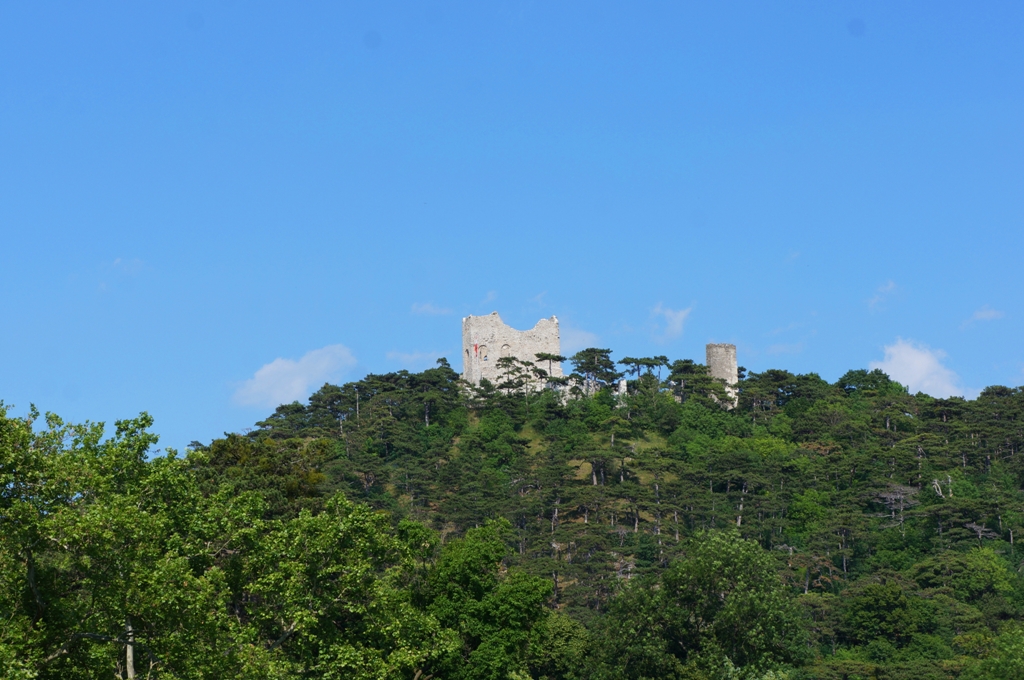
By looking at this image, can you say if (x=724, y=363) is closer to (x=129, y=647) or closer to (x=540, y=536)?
(x=540, y=536)

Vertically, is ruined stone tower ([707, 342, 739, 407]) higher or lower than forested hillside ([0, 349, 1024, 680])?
higher

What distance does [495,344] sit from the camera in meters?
77.9

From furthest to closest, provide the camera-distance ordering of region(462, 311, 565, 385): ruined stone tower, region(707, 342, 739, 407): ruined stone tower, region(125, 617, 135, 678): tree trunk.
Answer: region(707, 342, 739, 407): ruined stone tower → region(462, 311, 565, 385): ruined stone tower → region(125, 617, 135, 678): tree trunk

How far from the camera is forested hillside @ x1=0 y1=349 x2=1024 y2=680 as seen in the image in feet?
65.0

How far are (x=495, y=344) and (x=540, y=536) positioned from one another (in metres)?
21.8

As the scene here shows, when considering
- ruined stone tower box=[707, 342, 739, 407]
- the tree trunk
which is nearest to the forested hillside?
the tree trunk

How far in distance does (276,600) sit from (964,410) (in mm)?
57829

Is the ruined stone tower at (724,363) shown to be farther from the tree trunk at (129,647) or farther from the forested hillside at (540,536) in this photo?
the tree trunk at (129,647)

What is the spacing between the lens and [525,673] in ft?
96.7

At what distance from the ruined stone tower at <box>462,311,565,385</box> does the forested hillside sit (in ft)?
3.60

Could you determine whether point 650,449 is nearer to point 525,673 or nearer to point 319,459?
point 319,459

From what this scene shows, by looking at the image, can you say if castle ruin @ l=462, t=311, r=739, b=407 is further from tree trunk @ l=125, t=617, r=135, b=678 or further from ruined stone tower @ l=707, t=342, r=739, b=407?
tree trunk @ l=125, t=617, r=135, b=678

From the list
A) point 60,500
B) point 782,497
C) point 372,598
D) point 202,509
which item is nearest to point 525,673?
point 372,598

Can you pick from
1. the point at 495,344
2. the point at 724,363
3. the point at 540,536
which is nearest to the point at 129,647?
the point at 540,536
